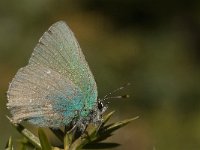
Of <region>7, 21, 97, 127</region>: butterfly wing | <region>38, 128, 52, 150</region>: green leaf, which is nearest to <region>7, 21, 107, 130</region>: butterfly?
<region>7, 21, 97, 127</region>: butterfly wing

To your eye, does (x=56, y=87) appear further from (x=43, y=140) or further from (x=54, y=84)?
(x=43, y=140)

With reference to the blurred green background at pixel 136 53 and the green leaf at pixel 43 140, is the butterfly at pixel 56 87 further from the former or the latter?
the blurred green background at pixel 136 53

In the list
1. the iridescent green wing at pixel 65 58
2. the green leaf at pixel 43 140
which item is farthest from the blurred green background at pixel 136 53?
the green leaf at pixel 43 140

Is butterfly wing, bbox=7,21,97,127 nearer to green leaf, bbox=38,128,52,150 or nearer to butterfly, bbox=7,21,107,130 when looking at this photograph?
butterfly, bbox=7,21,107,130

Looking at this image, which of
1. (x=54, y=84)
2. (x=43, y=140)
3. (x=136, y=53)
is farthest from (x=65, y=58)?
(x=136, y=53)

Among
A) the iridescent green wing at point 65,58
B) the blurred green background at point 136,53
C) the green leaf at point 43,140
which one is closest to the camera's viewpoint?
the green leaf at point 43,140

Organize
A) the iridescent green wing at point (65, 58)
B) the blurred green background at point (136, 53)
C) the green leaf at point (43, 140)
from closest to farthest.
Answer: the green leaf at point (43, 140), the iridescent green wing at point (65, 58), the blurred green background at point (136, 53)
